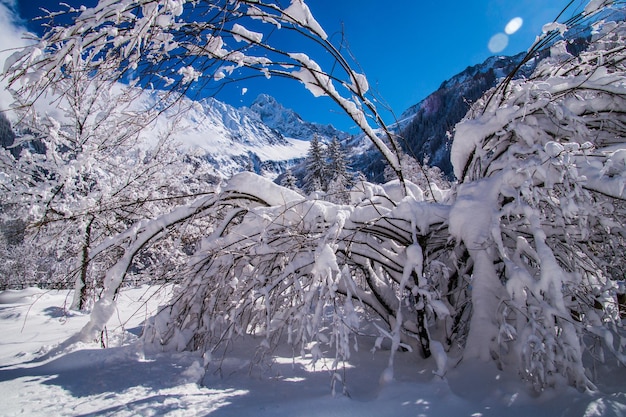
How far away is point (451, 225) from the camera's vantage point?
9.08 ft

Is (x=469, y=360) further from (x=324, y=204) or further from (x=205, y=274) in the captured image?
(x=205, y=274)

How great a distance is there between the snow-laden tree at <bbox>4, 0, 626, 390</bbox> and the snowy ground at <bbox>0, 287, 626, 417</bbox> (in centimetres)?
16

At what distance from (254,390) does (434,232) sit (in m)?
2.10

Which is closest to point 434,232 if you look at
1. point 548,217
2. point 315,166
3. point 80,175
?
point 548,217

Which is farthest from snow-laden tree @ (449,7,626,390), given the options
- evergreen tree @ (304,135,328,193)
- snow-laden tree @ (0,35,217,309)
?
evergreen tree @ (304,135,328,193)

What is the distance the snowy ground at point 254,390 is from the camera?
A: 1.95 m

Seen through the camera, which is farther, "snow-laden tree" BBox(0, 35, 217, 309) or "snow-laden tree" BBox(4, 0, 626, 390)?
"snow-laden tree" BBox(0, 35, 217, 309)

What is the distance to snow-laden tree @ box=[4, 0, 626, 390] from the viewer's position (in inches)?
79.7

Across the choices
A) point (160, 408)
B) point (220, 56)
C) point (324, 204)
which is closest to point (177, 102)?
point (220, 56)

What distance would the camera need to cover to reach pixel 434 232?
3.15 meters

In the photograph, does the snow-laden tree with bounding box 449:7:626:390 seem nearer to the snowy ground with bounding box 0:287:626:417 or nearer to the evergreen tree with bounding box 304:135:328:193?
the snowy ground with bounding box 0:287:626:417

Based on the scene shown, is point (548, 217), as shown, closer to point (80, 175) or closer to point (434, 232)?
point (434, 232)

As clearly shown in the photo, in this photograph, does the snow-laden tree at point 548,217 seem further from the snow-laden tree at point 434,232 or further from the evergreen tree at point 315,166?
the evergreen tree at point 315,166

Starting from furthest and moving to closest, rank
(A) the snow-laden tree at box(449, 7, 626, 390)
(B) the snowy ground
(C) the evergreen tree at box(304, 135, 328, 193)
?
(C) the evergreen tree at box(304, 135, 328, 193) → (A) the snow-laden tree at box(449, 7, 626, 390) → (B) the snowy ground
